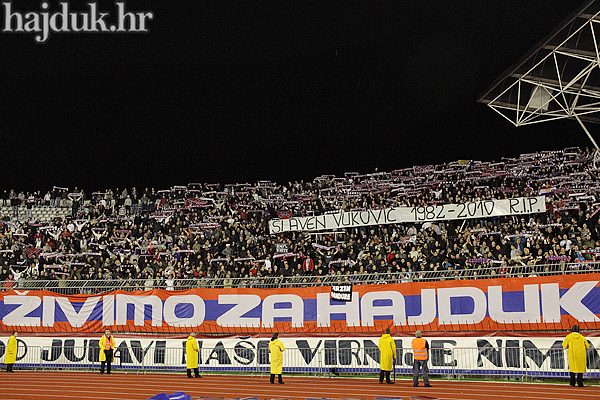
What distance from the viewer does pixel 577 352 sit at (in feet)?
41.3

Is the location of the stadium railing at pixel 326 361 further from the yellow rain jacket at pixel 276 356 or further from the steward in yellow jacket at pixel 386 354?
the yellow rain jacket at pixel 276 356

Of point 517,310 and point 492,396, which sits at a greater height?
point 517,310

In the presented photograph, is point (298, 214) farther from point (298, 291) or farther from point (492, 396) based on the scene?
point (492, 396)

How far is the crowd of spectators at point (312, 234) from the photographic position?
19719 mm

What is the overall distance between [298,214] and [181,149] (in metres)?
17.3

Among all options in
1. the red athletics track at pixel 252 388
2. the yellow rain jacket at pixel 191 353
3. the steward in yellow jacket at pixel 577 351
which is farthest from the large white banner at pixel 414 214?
the yellow rain jacket at pixel 191 353

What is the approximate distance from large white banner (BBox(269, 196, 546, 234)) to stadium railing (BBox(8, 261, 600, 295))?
18.1 feet

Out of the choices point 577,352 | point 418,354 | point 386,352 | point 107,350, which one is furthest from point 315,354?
point 577,352

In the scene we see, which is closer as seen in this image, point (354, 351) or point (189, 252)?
point (354, 351)

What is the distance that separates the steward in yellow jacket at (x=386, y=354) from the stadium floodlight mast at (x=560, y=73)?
30.2 ft

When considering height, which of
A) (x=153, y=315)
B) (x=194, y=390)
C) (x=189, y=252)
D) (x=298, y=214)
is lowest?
(x=194, y=390)

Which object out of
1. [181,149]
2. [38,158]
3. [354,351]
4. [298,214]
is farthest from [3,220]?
[354,351]

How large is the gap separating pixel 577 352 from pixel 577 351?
0.07 feet

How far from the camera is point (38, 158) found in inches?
1667
